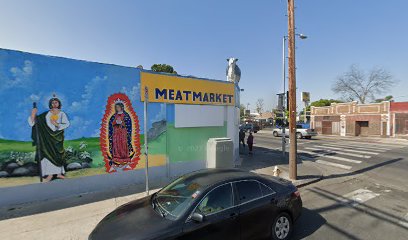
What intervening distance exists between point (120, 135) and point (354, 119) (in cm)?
3519

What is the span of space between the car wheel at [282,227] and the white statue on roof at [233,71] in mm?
8290

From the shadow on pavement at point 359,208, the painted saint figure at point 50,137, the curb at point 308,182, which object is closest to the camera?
the shadow on pavement at point 359,208

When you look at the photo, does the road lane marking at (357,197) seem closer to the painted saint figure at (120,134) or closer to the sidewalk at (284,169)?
the sidewalk at (284,169)

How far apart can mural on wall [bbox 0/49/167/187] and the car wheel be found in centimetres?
559

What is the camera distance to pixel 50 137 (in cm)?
682

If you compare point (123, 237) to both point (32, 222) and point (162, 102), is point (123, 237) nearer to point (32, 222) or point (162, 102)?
point (32, 222)

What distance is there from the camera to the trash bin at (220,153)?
9.53 metres

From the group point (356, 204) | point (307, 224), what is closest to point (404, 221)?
point (356, 204)

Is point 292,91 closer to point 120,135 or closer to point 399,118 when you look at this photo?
point 120,135

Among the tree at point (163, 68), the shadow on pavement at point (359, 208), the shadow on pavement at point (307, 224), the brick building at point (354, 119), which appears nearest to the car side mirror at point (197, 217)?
the shadow on pavement at point (307, 224)

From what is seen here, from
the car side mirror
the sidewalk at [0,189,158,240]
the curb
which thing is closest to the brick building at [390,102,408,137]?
the curb

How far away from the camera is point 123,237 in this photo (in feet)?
10.3

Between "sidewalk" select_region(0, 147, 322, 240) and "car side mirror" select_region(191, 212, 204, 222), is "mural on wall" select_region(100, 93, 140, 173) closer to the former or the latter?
"sidewalk" select_region(0, 147, 322, 240)

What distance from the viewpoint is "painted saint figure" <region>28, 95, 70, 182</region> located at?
6625 mm
